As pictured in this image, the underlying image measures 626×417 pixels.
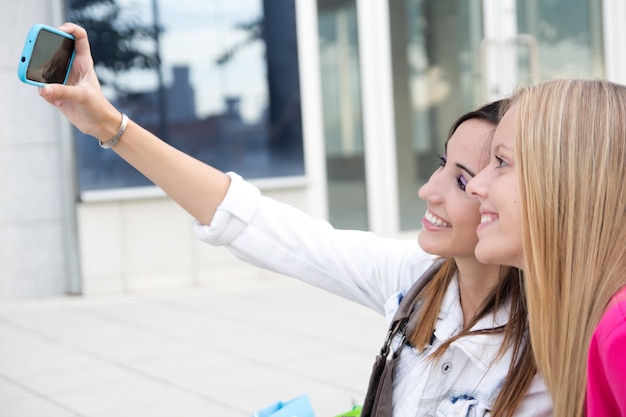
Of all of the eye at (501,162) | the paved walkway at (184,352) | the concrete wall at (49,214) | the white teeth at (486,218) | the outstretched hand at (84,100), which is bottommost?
the paved walkway at (184,352)

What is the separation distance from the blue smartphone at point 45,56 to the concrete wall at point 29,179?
15.9 ft

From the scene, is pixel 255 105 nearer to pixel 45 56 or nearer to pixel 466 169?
pixel 45 56

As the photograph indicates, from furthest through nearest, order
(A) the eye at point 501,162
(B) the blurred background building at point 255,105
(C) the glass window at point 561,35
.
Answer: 1. (C) the glass window at point 561,35
2. (B) the blurred background building at point 255,105
3. (A) the eye at point 501,162

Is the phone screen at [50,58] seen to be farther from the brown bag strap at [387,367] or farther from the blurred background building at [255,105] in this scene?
the blurred background building at [255,105]

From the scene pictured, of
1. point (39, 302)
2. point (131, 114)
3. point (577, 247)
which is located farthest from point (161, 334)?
point (577, 247)

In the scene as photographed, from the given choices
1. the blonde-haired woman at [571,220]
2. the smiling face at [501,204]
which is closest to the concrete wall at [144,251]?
the smiling face at [501,204]

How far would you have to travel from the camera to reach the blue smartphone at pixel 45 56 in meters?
2.03

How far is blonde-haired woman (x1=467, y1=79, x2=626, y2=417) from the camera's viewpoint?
147 centimetres

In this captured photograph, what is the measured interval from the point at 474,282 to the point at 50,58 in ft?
3.34

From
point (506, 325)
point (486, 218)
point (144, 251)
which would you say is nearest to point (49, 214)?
point (144, 251)

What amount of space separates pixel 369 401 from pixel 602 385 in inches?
30.3

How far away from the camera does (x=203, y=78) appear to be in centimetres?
731

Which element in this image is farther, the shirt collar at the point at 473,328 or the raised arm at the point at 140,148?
the raised arm at the point at 140,148

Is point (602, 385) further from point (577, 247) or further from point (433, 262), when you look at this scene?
point (433, 262)
